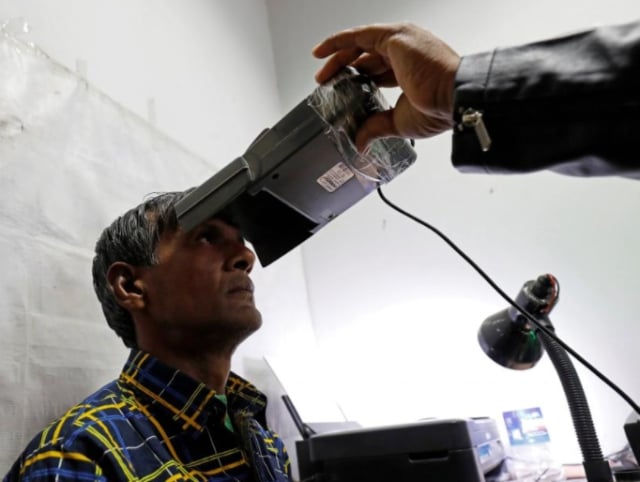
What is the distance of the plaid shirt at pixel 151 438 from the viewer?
598 mm

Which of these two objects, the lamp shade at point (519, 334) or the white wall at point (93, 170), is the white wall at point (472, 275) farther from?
the lamp shade at point (519, 334)

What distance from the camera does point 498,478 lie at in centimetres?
124

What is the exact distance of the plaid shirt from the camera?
0.60 metres

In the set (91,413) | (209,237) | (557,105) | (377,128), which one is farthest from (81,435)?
(557,105)

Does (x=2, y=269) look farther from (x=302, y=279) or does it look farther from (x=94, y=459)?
(x=302, y=279)

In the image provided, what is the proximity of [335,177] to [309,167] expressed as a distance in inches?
2.0

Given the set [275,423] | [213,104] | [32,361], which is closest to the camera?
[32,361]

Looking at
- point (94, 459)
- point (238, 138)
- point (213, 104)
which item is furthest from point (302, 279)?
point (94, 459)

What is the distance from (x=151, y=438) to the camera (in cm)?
69

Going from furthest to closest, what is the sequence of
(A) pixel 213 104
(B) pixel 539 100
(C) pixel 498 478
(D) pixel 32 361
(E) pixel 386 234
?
(E) pixel 386 234
(A) pixel 213 104
(C) pixel 498 478
(D) pixel 32 361
(B) pixel 539 100

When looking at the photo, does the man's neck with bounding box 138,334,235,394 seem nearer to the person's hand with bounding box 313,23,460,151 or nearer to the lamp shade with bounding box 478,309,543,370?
the person's hand with bounding box 313,23,460,151

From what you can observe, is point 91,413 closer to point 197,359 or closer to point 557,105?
point 197,359

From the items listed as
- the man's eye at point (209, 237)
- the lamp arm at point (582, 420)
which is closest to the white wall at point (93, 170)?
the man's eye at point (209, 237)

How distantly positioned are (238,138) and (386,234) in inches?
24.5
